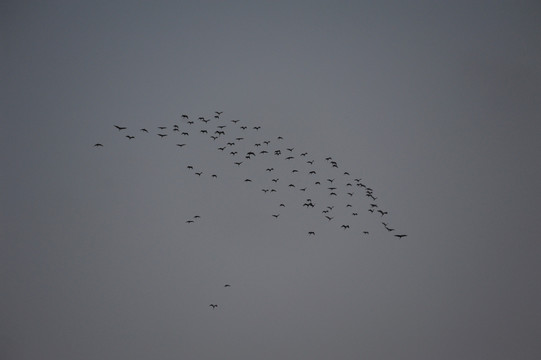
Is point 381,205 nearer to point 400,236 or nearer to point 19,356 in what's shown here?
point 400,236

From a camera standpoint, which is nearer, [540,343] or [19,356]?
[19,356]

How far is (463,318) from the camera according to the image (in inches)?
355

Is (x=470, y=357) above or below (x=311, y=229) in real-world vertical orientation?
below

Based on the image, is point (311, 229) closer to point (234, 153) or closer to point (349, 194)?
point (349, 194)

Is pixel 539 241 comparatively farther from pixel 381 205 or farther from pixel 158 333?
pixel 158 333

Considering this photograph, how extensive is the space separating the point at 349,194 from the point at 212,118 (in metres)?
3.42

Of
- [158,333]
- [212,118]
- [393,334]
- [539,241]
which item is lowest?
[158,333]

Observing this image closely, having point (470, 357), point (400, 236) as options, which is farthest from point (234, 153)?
point (470, 357)

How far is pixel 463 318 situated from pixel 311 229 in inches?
154

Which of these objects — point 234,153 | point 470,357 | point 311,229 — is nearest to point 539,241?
point 470,357

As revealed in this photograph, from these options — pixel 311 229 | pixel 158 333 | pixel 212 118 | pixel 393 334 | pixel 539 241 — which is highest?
pixel 212 118

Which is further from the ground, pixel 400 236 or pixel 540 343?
pixel 400 236

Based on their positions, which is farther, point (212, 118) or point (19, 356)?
point (212, 118)

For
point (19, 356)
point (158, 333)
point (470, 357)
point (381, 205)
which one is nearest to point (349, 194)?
point (381, 205)
